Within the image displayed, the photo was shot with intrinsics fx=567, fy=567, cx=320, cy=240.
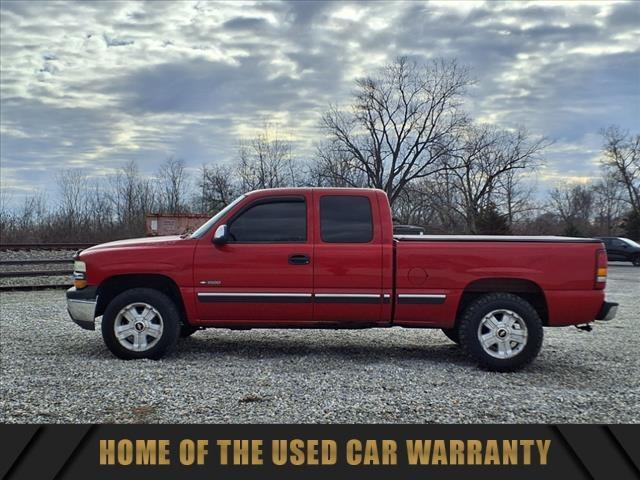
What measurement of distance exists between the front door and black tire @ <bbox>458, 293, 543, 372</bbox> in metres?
1.65

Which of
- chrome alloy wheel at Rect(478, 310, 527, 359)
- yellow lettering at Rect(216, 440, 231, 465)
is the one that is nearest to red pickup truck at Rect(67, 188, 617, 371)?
chrome alloy wheel at Rect(478, 310, 527, 359)

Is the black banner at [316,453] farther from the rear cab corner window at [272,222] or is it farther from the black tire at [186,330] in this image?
the black tire at [186,330]

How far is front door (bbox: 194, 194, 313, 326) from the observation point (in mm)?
6031

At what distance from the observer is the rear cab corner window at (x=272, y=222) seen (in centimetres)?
615

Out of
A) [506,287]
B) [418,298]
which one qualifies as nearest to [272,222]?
[418,298]

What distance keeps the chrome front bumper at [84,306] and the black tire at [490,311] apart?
3926mm

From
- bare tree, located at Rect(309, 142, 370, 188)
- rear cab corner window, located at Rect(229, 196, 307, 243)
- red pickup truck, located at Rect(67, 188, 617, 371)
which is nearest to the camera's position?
red pickup truck, located at Rect(67, 188, 617, 371)

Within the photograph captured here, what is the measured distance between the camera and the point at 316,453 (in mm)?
3381

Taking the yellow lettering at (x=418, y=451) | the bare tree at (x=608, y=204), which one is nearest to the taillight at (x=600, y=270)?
the yellow lettering at (x=418, y=451)

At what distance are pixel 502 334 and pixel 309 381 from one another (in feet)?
6.81

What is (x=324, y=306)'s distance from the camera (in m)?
6.02

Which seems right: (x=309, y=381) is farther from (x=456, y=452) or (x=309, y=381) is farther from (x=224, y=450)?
(x=456, y=452)

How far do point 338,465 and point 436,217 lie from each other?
155 ft

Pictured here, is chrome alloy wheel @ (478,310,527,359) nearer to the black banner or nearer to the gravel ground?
the gravel ground
